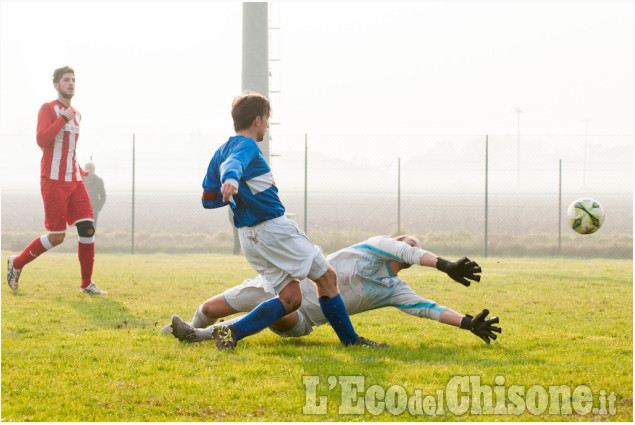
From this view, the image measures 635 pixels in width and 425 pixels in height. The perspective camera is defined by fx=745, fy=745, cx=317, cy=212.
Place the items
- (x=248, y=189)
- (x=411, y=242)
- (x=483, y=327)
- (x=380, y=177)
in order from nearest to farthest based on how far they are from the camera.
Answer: (x=248, y=189) → (x=483, y=327) → (x=411, y=242) → (x=380, y=177)

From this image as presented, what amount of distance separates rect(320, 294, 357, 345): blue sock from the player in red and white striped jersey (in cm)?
429

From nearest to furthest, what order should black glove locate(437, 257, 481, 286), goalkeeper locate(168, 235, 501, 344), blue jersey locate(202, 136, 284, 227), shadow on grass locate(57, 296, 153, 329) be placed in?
1. blue jersey locate(202, 136, 284, 227)
2. black glove locate(437, 257, 481, 286)
3. goalkeeper locate(168, 235, 501, 344)
4. shadow on grass locate(57, 296, 153, 329)

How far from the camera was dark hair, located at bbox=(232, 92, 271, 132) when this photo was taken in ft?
17.6

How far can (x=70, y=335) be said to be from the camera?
20.0 feet

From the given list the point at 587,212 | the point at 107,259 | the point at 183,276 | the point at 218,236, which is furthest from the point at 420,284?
the point at 218,236

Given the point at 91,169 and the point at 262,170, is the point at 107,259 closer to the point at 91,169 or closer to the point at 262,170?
the point at 91,169

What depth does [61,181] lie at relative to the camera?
8.86m

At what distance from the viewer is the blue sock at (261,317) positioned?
537 cm

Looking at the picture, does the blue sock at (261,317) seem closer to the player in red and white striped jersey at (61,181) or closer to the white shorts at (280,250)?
Result: the white shorts at (280,250)

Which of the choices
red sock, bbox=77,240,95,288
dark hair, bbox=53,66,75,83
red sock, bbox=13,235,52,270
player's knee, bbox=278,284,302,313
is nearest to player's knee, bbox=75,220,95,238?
red sock, bbox=77,240,95,288

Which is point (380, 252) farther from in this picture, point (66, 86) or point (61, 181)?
point (66, 86)

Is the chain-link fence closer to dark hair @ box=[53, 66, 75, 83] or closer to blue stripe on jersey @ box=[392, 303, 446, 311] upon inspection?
dark hair @ box=[53, 66, 75, 83]

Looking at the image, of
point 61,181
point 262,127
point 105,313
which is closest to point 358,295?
point 262,127

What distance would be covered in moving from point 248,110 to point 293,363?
1812 mm
